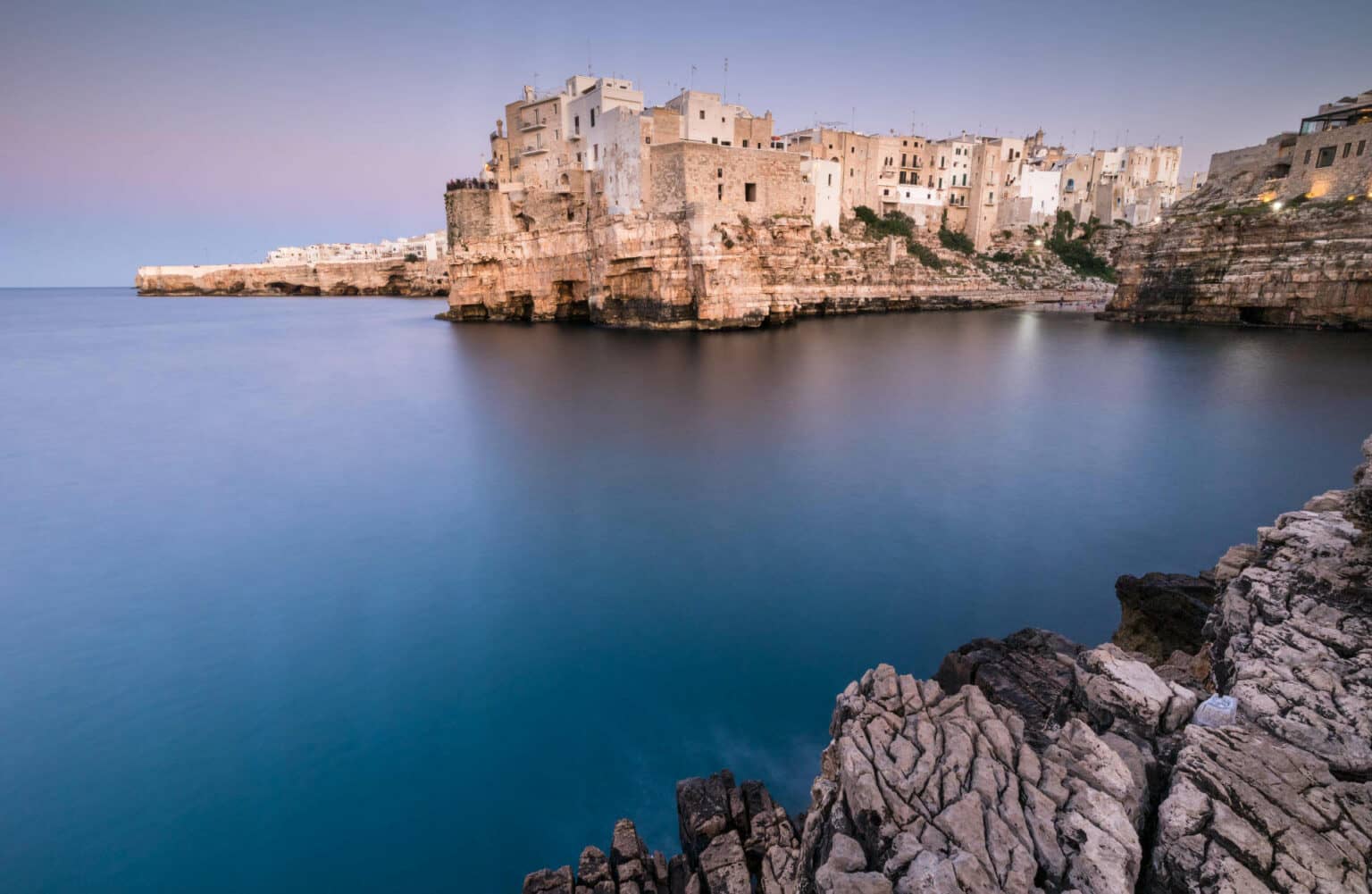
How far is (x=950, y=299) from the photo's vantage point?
120ft

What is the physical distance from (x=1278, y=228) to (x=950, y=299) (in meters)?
15.6

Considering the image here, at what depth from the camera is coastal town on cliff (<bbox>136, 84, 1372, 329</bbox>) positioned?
2217cm

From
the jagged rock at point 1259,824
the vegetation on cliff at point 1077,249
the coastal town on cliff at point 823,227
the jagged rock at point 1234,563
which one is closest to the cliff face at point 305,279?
the coastal town on cliff at point 823,227

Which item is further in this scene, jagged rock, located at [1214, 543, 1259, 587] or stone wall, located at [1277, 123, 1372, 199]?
stone wall, located at [1277, 123, 1372, 199]

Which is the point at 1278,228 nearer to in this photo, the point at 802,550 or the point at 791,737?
the point at 802,550

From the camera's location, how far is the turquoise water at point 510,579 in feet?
13.2

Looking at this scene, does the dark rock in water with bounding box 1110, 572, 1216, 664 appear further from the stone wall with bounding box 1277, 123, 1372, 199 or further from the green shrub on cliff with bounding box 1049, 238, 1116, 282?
the green shrub on cliff with bounding box 1049, 238, 1116, 282

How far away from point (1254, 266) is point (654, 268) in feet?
73.9

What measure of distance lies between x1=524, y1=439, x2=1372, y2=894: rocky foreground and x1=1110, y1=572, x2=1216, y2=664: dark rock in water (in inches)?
42.4

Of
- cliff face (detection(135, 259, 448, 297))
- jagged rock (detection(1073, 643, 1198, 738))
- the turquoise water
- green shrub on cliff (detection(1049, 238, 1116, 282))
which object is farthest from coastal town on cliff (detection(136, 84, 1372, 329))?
cliff face (detection(135, 259, 448, 297))

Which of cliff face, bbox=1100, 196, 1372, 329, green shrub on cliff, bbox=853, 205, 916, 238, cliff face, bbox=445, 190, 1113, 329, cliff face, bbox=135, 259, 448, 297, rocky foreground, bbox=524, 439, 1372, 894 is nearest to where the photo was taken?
rocky foreground, bbox=524, 439, 1372, 894

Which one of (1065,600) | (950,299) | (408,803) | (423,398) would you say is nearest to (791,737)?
(408,803)

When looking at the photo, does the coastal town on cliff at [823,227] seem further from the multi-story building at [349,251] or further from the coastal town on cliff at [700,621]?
the multi-story building at [349,251]

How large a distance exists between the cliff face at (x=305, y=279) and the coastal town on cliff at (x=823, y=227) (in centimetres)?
2780
